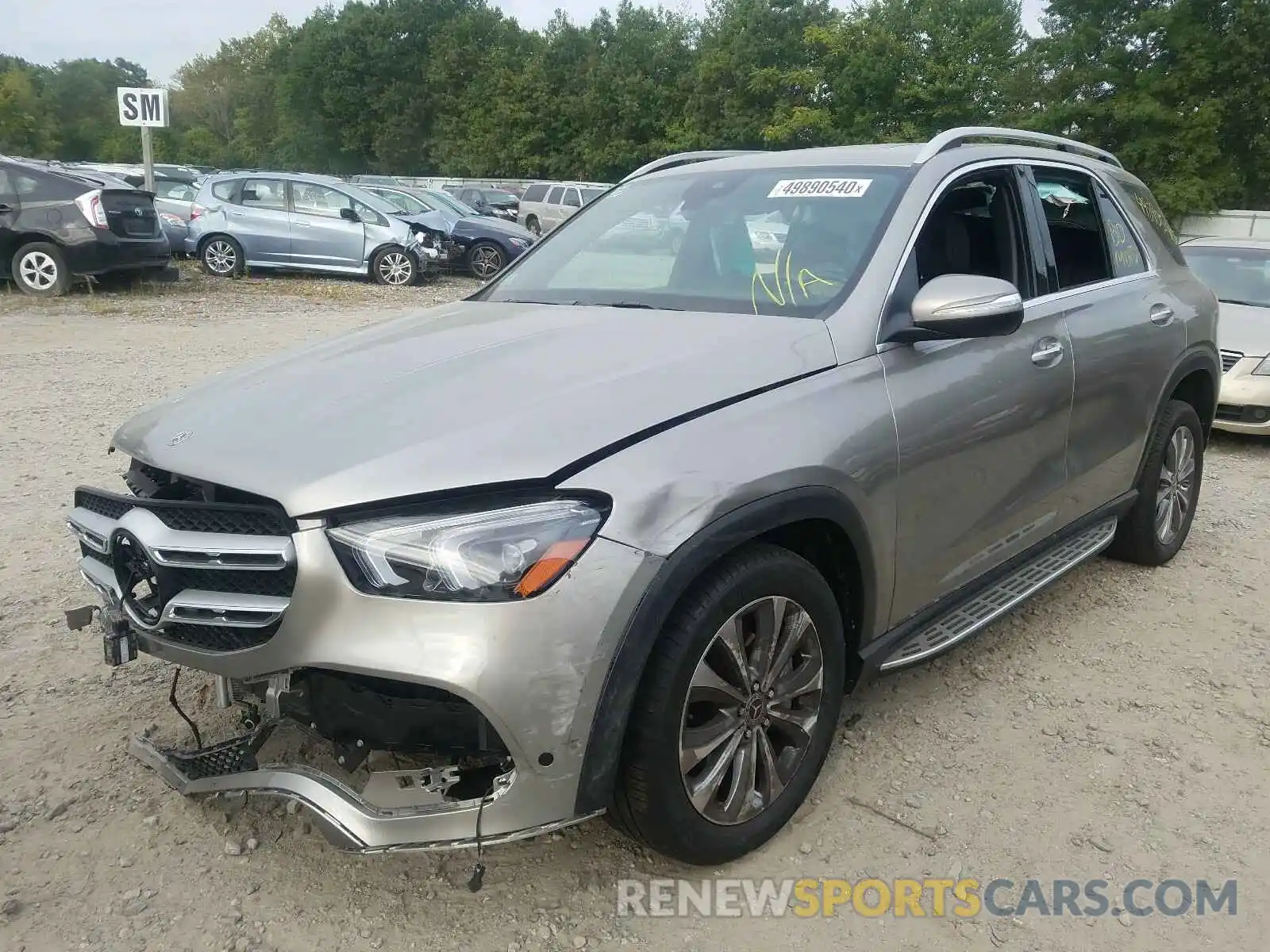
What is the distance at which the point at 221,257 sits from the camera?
15617mm

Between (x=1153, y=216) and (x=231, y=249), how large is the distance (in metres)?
14.0

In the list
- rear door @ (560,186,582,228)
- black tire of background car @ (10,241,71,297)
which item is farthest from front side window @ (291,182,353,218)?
rear door @ (560,186,582,228)

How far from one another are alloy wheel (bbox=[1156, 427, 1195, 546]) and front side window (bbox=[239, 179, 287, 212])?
542 inches

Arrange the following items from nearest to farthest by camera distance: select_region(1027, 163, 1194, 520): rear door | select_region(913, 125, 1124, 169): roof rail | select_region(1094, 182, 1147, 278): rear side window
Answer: select_region(913, 125, 1124, 169): roof rail → select_region(1027, 163, 1194, 520): rear door → select_region(1094, 182, 1147, 278): rear side window

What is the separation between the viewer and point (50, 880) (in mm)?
2441

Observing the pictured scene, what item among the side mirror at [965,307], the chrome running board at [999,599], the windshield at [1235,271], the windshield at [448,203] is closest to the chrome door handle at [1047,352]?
the side mirror at [965,307]

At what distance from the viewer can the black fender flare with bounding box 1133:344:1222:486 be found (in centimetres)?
427

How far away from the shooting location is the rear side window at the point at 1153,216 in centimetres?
454

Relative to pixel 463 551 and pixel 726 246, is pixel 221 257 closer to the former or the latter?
pixel 726 246

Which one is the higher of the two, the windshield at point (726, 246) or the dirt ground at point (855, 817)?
the windshield at point (726, 246)

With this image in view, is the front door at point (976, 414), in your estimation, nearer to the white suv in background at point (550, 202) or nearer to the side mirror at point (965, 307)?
the side mirror at point (965, 307)

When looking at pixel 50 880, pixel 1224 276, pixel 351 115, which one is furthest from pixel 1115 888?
pixel 351 115

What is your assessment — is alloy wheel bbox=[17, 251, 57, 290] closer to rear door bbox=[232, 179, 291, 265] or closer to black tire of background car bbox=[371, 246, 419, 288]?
rear door bbox=[232, 179, 291, 265]

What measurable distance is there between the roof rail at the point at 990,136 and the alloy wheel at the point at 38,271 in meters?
11.9
